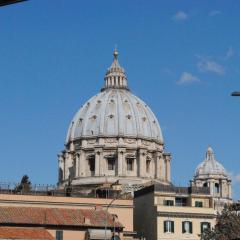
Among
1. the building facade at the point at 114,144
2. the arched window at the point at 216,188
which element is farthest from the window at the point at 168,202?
the arched window at the point at 216,188

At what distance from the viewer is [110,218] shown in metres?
65.8

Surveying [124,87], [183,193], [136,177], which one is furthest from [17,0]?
[124,87]

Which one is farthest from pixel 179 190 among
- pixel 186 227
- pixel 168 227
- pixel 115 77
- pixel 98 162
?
pixel 115 77

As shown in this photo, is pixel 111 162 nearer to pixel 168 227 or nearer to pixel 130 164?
pixel 130 164

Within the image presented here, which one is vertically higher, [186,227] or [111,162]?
[111,162]

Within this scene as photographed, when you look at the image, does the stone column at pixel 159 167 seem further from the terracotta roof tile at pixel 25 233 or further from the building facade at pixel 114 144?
the terracotta roof tile at pixel 25 233

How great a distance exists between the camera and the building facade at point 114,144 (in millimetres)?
132000

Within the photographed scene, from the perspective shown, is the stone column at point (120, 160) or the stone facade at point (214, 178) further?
the stone facade at point (214, 178)

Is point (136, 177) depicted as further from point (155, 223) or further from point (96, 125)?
point (155, 223)

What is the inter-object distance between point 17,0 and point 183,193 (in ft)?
253

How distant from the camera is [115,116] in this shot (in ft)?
470

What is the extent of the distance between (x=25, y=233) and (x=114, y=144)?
78.8 m

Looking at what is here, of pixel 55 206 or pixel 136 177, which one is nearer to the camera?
pixel 55 206

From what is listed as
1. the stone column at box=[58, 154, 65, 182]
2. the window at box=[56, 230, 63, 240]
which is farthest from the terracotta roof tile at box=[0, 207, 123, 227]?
the stone column at box=[58, 154, 65, 182]
